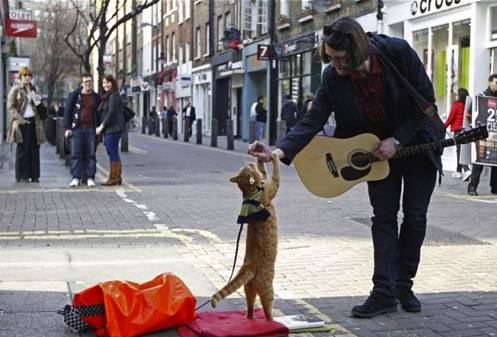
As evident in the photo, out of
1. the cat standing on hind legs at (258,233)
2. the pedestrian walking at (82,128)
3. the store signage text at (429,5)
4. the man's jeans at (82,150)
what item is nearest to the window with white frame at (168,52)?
the store signage text at (429,5)

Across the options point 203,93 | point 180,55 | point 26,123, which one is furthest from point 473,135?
point 180,55

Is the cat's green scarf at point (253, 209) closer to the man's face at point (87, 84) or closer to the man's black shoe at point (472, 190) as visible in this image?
the man's black shoe at point (472, 190)

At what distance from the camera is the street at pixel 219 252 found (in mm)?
4562

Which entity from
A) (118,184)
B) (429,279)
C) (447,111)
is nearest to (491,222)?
(429,279)

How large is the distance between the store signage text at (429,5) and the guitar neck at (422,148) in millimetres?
12912

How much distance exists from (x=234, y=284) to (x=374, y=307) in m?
0.97

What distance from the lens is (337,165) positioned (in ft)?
14.9

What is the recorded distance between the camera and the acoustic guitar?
178 inches

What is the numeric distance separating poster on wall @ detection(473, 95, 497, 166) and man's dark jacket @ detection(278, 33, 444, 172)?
23.8ft

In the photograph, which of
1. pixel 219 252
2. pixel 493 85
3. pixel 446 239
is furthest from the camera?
pixel 493 85

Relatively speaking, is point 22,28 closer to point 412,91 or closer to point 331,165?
point 331,165

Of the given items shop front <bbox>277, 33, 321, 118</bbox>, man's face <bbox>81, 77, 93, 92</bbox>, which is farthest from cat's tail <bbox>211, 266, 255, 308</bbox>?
shop front <bbox>277, 33, 321, 118</bbox>

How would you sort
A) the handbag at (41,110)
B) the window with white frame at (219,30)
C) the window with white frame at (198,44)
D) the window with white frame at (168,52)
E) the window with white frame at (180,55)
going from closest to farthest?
the handbag at (41,110) < the window with white frame at (219,30) < the window with white frame at (198,44) < the window with white frame at (180,55) < the window with white frame at (168,52)

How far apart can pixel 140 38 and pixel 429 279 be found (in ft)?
198
